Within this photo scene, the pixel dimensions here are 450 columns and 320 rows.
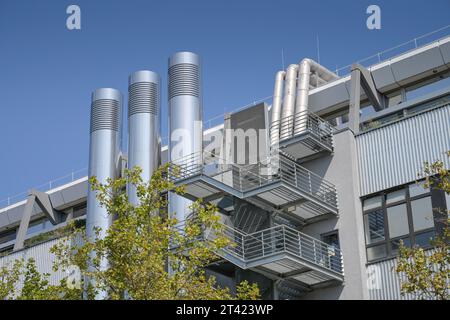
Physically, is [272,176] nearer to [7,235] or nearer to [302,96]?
[302,96]

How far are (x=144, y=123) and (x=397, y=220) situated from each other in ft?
42.3

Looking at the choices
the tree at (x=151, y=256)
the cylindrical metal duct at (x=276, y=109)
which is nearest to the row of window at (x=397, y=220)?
the cylindrical metal duct at (x=276, y=109)

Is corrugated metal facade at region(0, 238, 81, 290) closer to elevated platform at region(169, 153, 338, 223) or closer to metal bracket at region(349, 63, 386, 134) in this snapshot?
elevated platform at region(169, 153, 338, 223)

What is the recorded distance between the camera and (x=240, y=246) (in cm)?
3241

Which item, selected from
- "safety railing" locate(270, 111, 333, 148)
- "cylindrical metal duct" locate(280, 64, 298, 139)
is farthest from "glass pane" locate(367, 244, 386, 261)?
"cylindrical metal duct" locate(280, 64, 298, 139)

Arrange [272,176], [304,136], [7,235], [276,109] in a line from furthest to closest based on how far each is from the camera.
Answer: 1. [7,235]
2. [276,109]
3. [272,176]
4. [304,136]

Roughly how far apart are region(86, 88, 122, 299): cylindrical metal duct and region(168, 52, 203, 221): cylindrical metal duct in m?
3.94

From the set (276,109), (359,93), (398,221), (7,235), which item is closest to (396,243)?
(398,221)

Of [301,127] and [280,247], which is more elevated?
[301,127]

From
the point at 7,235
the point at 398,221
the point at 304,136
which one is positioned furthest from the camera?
the point at 7,235

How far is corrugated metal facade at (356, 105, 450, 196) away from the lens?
30938mm

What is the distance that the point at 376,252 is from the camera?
31344 mm

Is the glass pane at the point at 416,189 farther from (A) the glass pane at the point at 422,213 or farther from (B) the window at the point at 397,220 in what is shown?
(A) the glass pane at the point at 422,213
